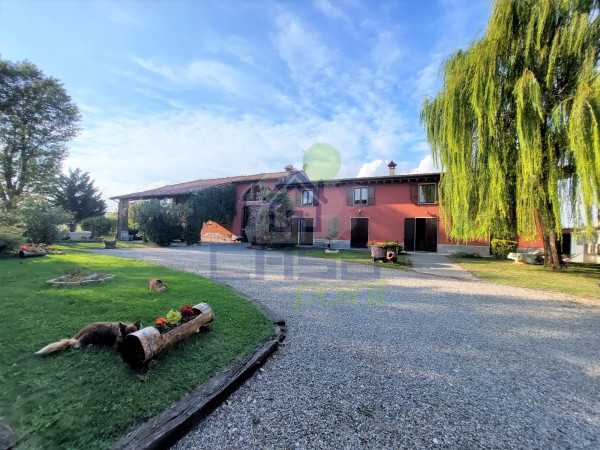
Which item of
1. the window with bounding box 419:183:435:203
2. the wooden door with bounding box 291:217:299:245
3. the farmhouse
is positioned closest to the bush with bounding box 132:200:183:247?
the farmhouse

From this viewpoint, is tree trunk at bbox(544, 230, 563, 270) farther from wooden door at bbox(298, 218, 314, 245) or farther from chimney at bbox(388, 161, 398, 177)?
wooden door at bbox(298, 218, 314, 245)

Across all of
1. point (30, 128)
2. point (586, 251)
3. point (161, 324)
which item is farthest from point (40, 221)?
point (586, 251)

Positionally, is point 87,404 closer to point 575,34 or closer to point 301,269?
point 301,269

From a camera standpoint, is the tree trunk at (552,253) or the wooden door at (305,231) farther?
the wooden door at (305,231)

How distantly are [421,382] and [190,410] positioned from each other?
1.97m

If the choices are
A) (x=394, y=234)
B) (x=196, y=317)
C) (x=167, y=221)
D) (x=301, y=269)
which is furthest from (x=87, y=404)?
(x=394, y=234)

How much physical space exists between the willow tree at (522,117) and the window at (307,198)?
10.3m

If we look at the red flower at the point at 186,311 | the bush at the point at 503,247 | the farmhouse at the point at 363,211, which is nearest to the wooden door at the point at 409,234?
the farmhouse at the point at 363,211

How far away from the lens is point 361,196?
17234 millimetres

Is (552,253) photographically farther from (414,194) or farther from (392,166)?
(392,166)

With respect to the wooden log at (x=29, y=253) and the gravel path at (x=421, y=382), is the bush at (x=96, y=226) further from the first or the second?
the gravel path at (x=421, y=382)

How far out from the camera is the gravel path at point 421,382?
1.77 metres

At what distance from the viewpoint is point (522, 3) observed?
7.97m

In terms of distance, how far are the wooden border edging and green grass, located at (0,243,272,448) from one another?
8 centimetres
